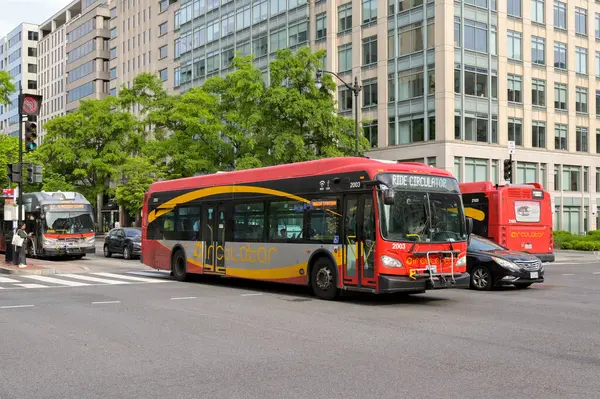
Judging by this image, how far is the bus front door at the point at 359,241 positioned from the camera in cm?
1396

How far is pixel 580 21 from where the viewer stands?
5512cm

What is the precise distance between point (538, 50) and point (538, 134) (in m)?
6.47

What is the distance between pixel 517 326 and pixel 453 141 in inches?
1400

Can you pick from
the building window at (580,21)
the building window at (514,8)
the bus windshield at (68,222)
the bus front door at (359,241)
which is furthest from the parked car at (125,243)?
the building window at (580,21)

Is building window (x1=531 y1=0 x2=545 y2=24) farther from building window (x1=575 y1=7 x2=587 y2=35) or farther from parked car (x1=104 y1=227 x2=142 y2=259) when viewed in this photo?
parked car (x1=104 y1=227 x2=142 y2=259)

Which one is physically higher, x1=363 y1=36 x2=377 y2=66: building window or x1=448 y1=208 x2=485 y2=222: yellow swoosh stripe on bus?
x1=363 y1=36 x2=377 y2=66: building window

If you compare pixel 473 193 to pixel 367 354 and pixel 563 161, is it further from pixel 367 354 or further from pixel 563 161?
pixel 563 161

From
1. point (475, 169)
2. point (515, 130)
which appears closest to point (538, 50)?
point (515, 130)

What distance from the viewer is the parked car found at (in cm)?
3247

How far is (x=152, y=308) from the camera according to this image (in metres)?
13.4

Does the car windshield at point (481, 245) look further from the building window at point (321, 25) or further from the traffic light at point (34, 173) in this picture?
the building window at point (321, 25)

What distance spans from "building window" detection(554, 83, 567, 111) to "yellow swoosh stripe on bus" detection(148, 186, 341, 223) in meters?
40.7

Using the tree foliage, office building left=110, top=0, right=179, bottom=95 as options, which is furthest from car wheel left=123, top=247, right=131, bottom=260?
office building left=110, top=0, right=179, bottom=95

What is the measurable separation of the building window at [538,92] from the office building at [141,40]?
38.3m
